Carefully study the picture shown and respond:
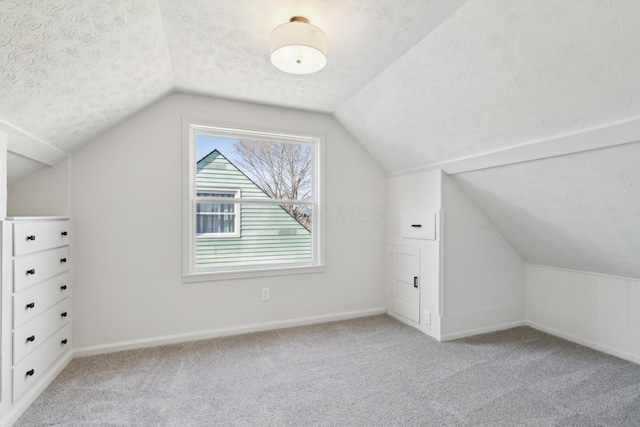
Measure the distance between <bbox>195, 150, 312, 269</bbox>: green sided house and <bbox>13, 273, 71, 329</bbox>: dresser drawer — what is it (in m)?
0.98

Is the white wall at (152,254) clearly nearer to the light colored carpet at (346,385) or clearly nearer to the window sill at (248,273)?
the window sill at (248,273)

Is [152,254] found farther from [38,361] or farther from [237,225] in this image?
[38,361]

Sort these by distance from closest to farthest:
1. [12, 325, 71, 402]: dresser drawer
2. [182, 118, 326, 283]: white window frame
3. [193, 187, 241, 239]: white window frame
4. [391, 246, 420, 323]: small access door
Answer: [12, 325, 71, 402]: dresser drawer
[182, 118, 326, 283]: white window frame
[193, 187, 241, 239]: white window frame
[391, 246, 420, 323]: small access door

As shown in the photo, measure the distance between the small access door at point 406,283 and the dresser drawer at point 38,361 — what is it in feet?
9.74

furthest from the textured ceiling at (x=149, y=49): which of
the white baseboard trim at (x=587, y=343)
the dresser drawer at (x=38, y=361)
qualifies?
the white baseboard trim at (x=587, y=343)

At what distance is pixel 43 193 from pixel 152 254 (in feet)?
2.95

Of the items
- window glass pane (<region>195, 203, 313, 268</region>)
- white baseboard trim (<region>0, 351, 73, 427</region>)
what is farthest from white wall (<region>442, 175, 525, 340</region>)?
white baseboard trim (<region>0, 351, 73, 427</region>)

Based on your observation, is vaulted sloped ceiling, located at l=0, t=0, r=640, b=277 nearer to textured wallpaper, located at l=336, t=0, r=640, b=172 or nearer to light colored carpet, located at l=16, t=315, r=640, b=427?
textured wallpaper, located at l=336, t=0, r=640, b=172

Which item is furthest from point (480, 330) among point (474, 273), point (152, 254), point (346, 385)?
point (152, 254)

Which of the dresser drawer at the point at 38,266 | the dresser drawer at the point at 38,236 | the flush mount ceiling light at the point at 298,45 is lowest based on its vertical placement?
the dresser drawer at the point at 38,266

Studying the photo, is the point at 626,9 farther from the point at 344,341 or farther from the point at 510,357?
the point at 344,341

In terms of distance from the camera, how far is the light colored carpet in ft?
5.86

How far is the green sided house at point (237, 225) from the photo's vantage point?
3.01 meters

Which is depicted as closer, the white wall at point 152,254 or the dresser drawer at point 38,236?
the dresser drawer at point 38,236
